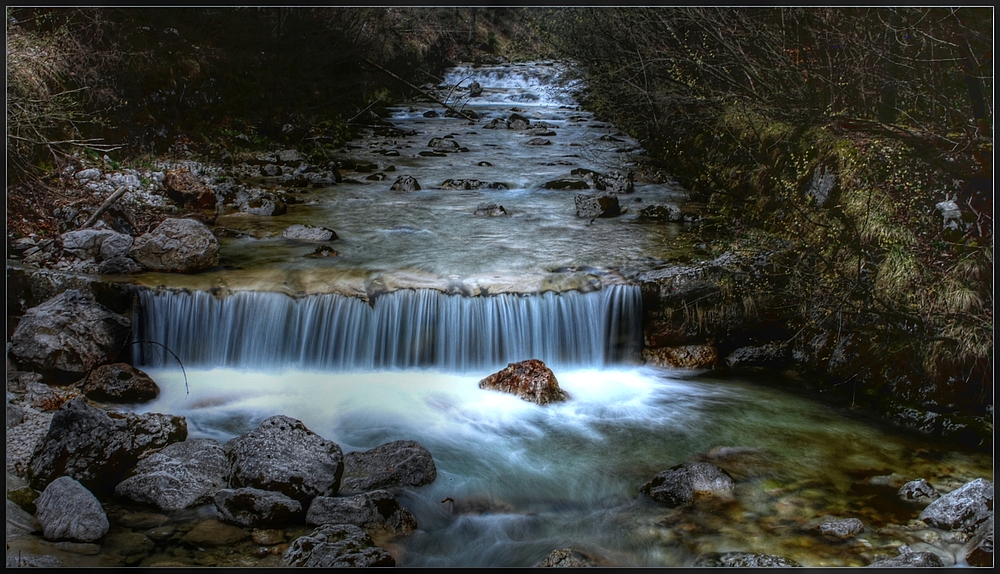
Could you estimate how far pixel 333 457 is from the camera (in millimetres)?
3652

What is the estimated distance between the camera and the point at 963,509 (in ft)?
11.1

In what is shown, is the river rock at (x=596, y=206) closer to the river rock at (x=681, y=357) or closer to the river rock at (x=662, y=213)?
the river rock at (x=662, y=213)

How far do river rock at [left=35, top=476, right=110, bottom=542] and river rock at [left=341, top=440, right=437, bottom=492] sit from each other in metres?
1.06

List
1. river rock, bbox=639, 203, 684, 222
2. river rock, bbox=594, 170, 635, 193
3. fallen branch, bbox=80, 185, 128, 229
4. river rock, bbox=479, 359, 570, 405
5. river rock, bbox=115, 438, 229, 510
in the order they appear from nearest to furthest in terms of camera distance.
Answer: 1. river rock, bbox=115, 438, 229, 510
2. river rock, bbox=479, 359, 570, 405
3. fallen branch, bbox=80, 185, 128, 229
4. river rock, bbox=639, 203, 684, 222
5. river rock, bbox=594, 170, 635, 193

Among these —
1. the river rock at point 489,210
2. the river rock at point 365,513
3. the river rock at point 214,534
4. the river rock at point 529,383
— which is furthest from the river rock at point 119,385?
the river rock at point 489,210

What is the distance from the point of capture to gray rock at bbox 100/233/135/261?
4992mm

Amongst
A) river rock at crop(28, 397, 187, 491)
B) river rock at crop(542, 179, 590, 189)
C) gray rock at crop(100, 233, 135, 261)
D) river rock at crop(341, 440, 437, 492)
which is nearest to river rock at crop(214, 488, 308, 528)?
river rock at crop(341, 440, 437, 492)

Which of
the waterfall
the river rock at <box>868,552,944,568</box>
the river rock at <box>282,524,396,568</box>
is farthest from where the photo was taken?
the waterfall

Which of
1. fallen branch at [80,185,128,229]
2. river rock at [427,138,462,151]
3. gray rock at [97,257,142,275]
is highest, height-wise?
river rock at [427,138,462,151]

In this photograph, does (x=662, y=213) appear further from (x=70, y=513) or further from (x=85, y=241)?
(x=70, y=513)

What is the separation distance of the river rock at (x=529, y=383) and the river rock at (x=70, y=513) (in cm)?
214

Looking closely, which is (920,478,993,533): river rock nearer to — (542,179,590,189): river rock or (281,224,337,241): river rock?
(281,224,337,241): river rock

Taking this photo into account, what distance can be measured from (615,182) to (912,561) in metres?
5.00

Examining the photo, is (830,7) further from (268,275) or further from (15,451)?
(15,451)
